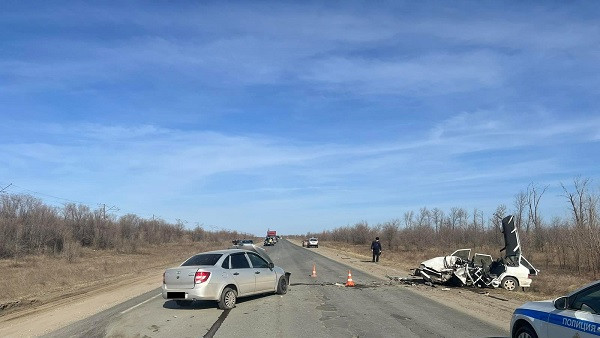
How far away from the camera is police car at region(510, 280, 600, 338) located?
18.7 ft

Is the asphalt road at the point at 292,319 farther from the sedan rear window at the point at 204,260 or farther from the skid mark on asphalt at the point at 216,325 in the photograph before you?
the sedan rear window at the point at 204,260

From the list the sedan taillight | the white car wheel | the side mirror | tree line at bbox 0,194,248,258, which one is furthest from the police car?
tree line at bbox 0,194,248,258

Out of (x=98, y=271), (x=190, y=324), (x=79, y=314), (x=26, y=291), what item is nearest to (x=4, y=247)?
(x=98, y=271)

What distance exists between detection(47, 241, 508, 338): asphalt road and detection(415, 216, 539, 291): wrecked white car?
4.51 m

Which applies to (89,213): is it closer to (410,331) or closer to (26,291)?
(26,291)

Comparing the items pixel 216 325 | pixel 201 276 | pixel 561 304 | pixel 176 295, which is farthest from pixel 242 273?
pixel 561 304

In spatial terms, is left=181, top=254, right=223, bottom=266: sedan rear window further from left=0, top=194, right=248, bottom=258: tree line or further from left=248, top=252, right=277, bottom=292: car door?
left=0, top=194, right=248, bottom=258: tree line

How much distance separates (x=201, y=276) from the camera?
12.2 meters

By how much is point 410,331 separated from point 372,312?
258 cm

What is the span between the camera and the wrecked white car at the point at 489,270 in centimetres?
1886

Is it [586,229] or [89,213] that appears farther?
[89,213]

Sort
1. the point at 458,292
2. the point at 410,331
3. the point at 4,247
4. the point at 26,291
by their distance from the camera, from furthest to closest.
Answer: the point at 4,247 → the point at 26,291 → the point at 458,292 → the point at 410,331

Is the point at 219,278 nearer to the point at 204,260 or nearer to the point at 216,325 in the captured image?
the point at 204,260

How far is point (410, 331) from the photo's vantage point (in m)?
9.41
